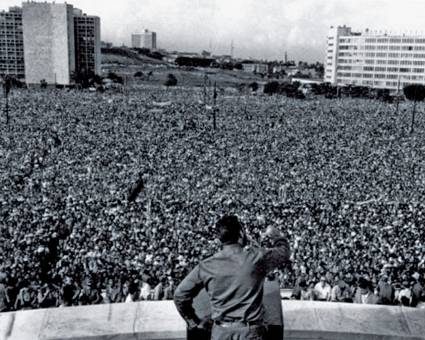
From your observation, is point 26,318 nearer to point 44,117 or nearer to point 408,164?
point 408,164

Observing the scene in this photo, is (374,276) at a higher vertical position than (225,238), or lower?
lower

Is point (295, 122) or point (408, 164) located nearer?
point (408, 164)

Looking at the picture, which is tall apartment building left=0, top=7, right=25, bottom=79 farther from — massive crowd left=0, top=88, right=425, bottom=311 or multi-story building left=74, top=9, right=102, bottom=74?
massive crowd left=0, top=88, right=425, bottom=311

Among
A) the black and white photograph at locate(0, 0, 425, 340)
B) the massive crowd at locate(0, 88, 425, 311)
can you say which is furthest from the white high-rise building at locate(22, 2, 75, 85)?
the massive crowd at locate(0, 88, 425, 311)

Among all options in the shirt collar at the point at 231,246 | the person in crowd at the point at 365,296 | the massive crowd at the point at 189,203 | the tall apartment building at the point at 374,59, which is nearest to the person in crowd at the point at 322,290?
the massive crowd at the point at 189,203

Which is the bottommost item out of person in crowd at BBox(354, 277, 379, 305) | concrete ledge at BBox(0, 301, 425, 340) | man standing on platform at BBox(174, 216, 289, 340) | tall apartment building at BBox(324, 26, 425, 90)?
person in crowd at BBox(354, 277, 379, 305)

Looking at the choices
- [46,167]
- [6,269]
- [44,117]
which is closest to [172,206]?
[6,269]

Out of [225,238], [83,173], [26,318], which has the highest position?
[225,238]

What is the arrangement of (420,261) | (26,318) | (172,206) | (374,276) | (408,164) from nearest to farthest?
(26,318)
(374,276)
(420,261)
(172,206)
(408,164)
